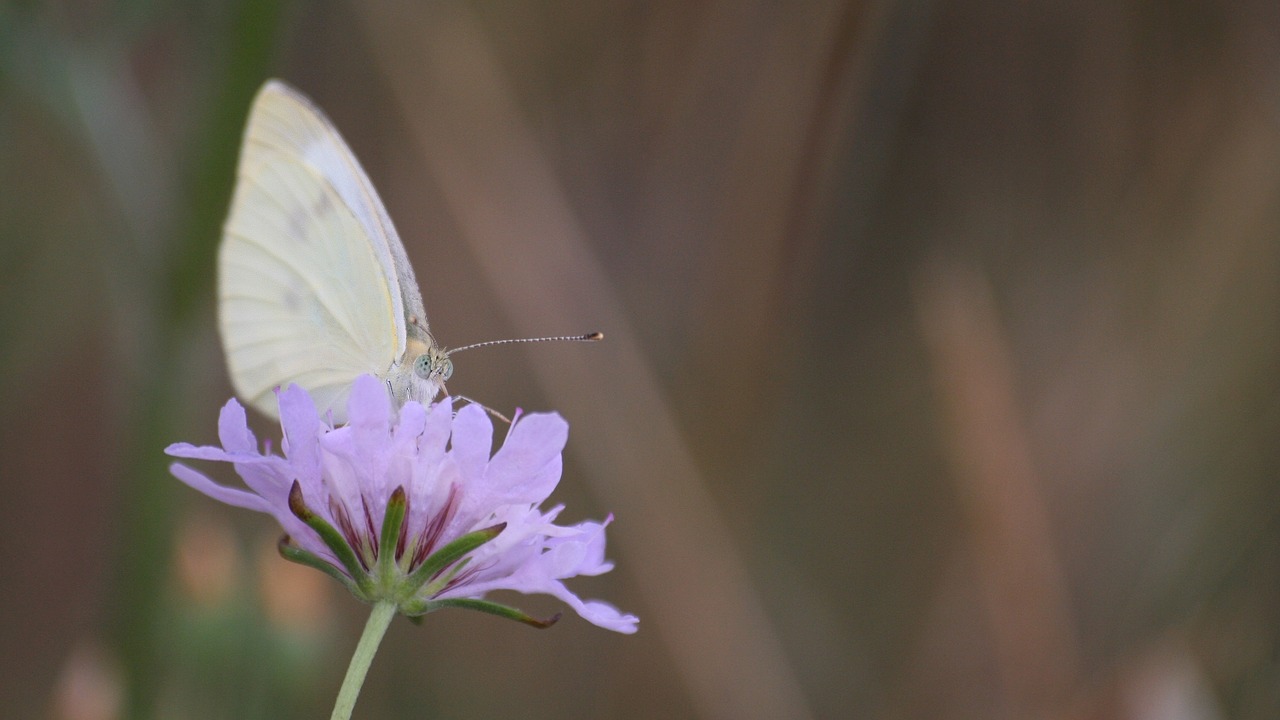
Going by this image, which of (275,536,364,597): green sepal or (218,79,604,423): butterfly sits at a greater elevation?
(218,79,604,423): butterfly

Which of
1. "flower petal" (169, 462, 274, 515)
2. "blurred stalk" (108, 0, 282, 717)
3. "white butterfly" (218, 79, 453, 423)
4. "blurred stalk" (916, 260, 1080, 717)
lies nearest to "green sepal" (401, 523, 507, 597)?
"flower petal" (169, 462, 274, 515)

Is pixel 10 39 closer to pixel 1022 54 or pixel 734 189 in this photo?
pixel 734 189

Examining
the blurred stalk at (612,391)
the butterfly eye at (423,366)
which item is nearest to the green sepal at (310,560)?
the butterfly eye at (423,366)

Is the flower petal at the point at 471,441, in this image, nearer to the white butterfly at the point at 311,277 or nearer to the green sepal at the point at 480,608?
the green sepal at the point at 480,608

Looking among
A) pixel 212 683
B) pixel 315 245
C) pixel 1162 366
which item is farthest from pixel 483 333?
pixel 1162 366

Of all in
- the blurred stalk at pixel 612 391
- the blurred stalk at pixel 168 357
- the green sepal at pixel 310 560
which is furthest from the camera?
the blurred stalk at pixel 612 391

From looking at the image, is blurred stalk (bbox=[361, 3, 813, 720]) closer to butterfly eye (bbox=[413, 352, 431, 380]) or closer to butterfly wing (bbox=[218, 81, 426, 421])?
butterfly wing (bbox=[218, 81, 426, 421])
